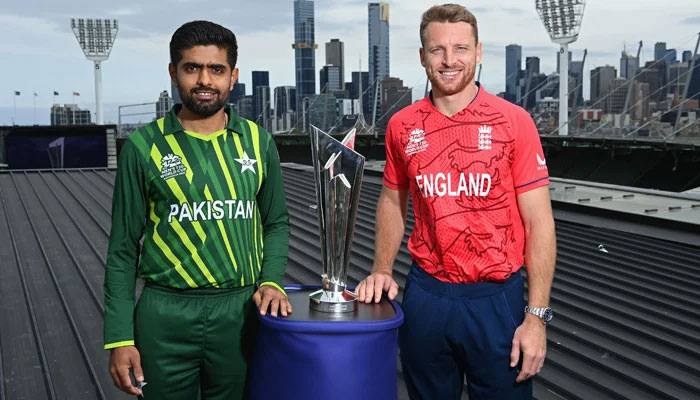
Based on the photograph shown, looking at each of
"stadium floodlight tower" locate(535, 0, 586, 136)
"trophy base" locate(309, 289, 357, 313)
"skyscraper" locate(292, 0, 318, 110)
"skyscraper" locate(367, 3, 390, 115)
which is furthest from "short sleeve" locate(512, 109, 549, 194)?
"skyscraper" locate(367, 3, 390, 115)

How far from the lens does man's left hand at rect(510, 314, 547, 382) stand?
164 centimetres

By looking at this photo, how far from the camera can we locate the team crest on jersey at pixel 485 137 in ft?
5.61

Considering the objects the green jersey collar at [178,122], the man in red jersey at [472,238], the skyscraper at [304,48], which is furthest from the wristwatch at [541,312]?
the skyscraper at [304,48]

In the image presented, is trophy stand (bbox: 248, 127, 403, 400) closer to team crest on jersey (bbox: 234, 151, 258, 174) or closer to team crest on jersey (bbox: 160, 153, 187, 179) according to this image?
team crest on jersey (bbox: 234, 151, 258, 174)

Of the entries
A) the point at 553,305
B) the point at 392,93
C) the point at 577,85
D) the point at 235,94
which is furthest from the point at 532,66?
the point at 553,305

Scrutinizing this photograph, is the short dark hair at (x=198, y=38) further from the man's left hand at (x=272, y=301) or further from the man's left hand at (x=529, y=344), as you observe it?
the man's left hand at (x=529, y=344)

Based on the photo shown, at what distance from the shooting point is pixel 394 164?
6.19 ft

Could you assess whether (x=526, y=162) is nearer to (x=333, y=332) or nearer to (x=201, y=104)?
(x=333, y=332)

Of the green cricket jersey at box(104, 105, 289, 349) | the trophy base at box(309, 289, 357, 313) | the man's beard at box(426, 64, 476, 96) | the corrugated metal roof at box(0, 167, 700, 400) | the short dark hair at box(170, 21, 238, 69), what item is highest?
the short dark hair at box(170, 21, 238, 69)

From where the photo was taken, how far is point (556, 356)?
3.20 metres

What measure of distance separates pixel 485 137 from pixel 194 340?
852 mm

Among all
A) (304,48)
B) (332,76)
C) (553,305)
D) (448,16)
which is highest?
(304,48)

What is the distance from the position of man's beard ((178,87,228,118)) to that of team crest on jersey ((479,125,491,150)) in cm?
64

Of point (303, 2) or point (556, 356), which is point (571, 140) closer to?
point (556, 356)
